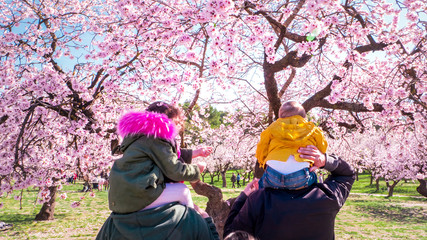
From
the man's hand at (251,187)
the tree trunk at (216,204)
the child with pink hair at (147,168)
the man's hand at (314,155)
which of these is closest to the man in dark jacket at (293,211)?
the man's hand at (314,155)

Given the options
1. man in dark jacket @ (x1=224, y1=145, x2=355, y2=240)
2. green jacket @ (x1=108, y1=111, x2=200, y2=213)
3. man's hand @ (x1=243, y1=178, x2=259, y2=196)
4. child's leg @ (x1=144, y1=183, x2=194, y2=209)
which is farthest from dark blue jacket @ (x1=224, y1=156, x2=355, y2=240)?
green jacket @ (x1=108, y1=111, x2=200, y2=213)

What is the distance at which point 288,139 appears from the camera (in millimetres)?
1520

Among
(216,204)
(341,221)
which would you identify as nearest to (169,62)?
(216,204)

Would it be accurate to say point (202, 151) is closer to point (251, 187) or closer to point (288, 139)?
point (251, 187)

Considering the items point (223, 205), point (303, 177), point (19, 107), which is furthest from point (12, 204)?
point (303, 177)

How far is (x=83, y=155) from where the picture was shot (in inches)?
201

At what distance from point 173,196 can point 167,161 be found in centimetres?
20

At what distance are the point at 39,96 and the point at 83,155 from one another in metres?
1.23

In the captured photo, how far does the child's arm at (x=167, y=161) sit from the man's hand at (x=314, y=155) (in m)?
0.63

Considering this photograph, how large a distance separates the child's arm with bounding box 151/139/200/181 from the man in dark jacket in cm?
35

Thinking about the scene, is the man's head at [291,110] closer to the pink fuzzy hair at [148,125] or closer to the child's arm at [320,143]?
the child's arm at [320,143]

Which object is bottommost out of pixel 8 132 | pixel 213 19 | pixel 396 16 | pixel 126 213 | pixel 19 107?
pixel 126 213

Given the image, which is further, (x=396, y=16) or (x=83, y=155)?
(x=83, y=155)

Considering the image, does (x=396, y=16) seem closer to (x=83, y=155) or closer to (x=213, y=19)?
(x=213, y=19)
